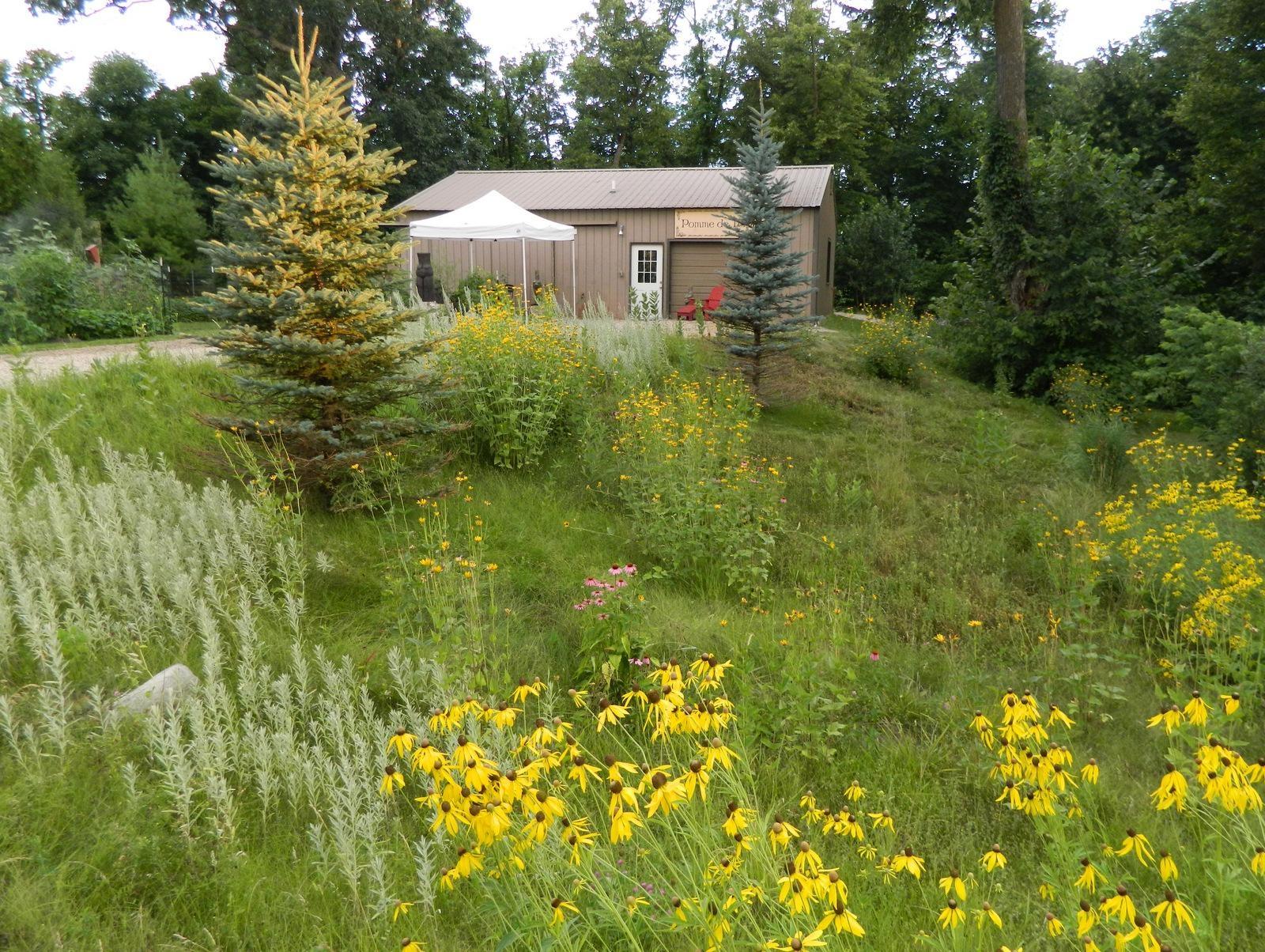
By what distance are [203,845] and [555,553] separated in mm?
3122

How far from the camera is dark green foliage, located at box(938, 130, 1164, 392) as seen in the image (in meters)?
11.9

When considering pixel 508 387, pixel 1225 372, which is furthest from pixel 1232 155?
pixel 508 387

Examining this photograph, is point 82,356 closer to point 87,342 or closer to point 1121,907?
point 87,342

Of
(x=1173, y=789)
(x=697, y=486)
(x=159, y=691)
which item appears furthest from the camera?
(x=697, y=486)

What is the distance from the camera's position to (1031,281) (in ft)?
42.6

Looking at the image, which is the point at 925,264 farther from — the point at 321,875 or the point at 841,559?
the point at 321,875

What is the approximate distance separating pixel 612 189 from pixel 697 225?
2.45 metres

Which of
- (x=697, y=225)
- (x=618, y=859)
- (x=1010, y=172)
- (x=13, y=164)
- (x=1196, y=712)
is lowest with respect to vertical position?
(x=618, y=859)

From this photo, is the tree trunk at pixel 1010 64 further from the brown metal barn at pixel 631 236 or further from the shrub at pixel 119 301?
the shrub at pixel 119 301

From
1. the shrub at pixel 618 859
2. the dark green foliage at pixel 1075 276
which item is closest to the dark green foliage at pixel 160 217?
the dark green foliage at pixel 1075 276

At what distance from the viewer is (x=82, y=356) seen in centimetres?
1060

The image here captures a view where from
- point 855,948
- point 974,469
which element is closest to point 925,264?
point 974,469

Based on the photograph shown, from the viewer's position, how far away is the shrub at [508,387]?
7168mm

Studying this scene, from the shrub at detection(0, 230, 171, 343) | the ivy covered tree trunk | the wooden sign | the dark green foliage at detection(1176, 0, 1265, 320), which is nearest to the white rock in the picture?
the shrub at detection(0, 230, 171, 343)
